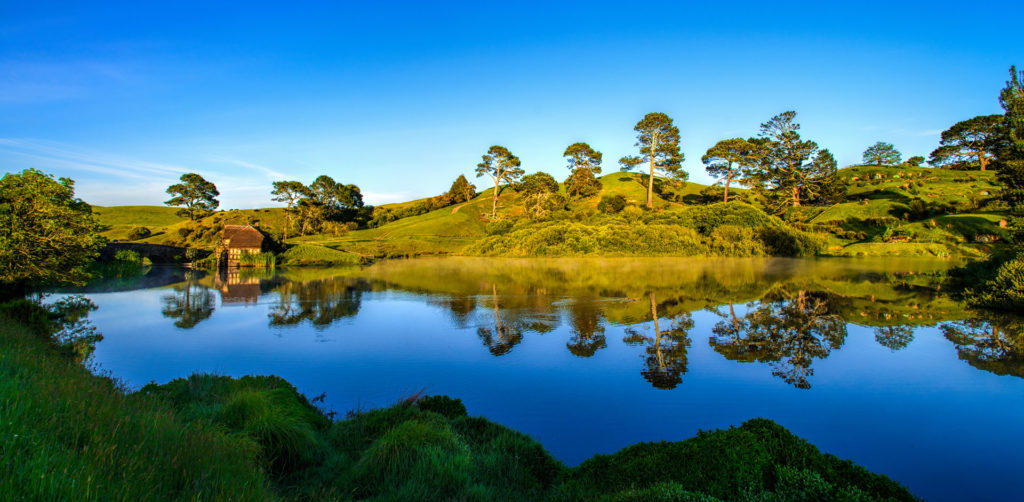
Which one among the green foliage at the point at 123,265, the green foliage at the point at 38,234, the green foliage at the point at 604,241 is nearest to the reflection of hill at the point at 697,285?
the green foliage at the point at 604,241

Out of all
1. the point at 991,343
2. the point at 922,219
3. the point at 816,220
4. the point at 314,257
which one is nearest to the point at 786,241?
the point at 816,220

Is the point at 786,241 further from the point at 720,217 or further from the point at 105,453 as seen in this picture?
the point at 105,453

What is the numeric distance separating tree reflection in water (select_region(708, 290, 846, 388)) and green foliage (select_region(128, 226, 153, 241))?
7165cm

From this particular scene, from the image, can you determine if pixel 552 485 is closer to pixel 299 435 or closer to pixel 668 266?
pixel 299 435

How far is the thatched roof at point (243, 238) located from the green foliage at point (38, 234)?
23.5 m

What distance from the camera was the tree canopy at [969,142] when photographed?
2365 inches

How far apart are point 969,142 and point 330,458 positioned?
8968cm

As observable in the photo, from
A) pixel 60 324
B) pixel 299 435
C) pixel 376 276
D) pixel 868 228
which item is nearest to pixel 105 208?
pixel 376 276

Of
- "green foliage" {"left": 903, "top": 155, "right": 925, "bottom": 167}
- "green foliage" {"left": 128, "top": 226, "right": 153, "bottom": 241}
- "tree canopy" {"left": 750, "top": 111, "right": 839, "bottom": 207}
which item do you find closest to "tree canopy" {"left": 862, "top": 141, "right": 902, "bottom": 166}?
"green foliage" {"left": 903, "top": 155, "right": 925, "bottom": 167}

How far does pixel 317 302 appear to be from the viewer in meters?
19.4

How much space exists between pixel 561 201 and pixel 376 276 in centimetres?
3497

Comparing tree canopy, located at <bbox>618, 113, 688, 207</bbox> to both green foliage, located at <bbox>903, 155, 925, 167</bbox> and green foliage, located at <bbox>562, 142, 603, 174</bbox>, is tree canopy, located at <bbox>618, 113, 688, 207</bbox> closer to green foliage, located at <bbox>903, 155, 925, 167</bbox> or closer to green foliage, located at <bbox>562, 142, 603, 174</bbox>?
green foliage, located at <bbox>562, 142, 603, 174</bbox>

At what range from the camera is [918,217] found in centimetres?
4488

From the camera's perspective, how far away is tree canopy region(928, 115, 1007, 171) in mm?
60062
